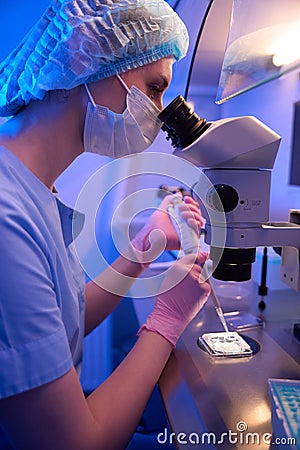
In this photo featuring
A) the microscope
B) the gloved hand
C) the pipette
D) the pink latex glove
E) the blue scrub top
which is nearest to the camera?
the blue scrub top

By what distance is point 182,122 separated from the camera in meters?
0.75

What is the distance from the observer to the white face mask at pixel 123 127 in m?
0.81

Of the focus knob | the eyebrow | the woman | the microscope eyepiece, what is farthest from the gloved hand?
the eyebrow

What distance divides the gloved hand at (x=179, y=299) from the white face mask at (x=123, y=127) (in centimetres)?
33

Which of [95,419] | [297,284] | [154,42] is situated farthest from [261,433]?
[154,42]

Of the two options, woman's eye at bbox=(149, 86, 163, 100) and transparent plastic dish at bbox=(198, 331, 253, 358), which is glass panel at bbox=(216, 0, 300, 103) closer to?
woman's eye at bbox=(149, 86, 163, 100)

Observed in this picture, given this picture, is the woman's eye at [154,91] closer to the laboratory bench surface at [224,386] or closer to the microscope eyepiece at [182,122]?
the microscope eyepiece at [182,122]

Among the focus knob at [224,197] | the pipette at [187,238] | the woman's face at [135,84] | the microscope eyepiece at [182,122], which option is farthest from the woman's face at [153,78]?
the pipette at [187,238]

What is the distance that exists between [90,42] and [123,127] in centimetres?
19

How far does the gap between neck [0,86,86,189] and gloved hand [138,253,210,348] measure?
1.38 feet

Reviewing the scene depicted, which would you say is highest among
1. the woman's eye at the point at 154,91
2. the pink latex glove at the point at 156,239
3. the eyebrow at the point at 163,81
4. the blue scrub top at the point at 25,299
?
the eyebrow at the point at 163,81

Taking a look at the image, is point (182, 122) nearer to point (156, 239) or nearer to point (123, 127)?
point (123, 127)

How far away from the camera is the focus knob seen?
0.76m

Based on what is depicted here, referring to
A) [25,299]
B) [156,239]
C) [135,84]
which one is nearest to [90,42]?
[135,84]
